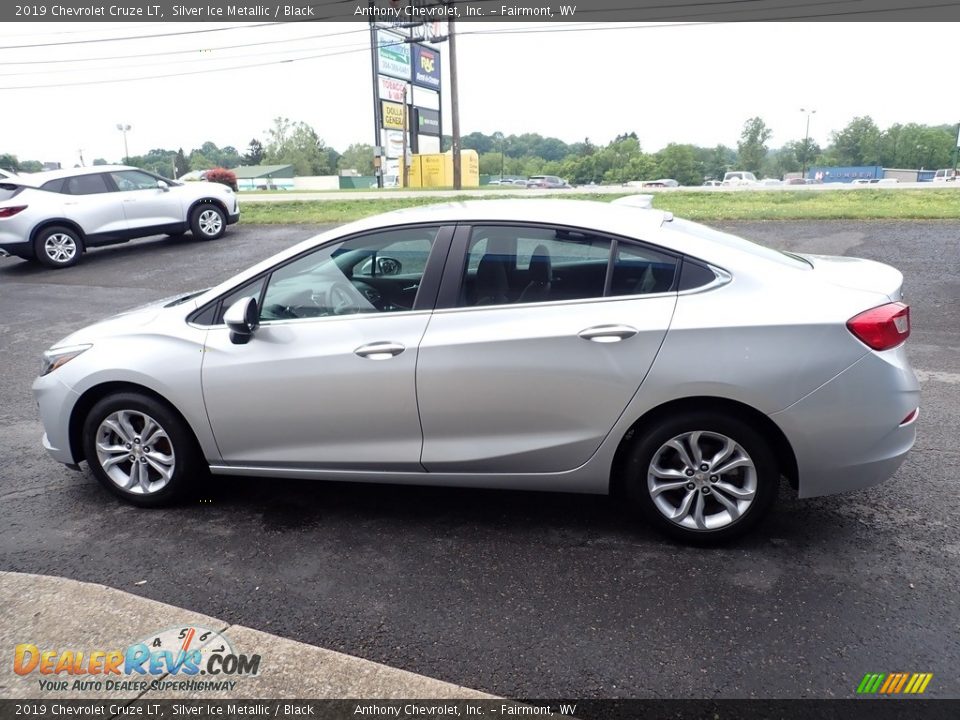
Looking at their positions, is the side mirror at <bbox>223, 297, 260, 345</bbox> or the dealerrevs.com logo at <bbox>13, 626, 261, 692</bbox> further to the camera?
the side mirror at <bbox>223, 297, 260, 345</bbox>

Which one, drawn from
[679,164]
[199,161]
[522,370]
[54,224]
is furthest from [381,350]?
[199,161]

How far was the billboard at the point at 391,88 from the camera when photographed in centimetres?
4803

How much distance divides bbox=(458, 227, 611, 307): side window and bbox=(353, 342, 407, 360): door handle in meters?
0.39

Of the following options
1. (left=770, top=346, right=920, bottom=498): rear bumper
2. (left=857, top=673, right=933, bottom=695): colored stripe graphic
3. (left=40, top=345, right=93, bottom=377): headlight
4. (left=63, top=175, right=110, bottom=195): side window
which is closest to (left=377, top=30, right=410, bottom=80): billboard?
(left=63, top=175, right=110, bottom=195): side window

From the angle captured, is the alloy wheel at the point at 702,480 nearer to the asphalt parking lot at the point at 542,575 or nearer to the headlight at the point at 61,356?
the asphalt parking lot at the point at 542,575

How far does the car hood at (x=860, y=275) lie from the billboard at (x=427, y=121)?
52.5m

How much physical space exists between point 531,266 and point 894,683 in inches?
90.5

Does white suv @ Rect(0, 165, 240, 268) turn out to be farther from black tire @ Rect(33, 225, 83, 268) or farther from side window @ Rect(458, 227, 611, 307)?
side window @ Rect(458, 227, 611, 307)

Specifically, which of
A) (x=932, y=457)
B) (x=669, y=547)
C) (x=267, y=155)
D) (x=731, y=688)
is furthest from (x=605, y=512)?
(x=267, y=155)

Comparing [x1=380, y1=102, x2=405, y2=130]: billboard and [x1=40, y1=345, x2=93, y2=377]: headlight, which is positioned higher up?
[x1=380, y1=102, x2=405, y2=130]: billboard

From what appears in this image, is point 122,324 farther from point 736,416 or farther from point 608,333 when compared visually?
point 736,416

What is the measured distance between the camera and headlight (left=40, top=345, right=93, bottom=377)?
4.14 m

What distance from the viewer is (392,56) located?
48.9 meters

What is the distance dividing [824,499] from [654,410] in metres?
1.34
